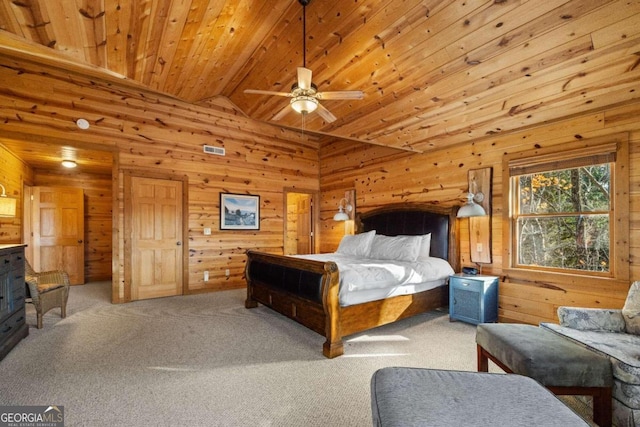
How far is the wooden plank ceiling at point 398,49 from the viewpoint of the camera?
246 centimetres

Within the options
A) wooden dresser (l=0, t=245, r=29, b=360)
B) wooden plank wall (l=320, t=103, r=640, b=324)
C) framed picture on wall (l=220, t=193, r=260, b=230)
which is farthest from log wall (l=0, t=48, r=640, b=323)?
wooden dresser (l=0, t=245, r=29, b=360)

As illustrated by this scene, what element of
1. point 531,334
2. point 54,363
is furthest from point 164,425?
point 531,334

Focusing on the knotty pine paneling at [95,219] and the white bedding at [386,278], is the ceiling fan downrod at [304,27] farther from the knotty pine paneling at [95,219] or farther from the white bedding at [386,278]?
the knotty pine paneling at [95,219]

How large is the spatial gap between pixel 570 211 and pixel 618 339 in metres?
1.90

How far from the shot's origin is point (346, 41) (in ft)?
10.8

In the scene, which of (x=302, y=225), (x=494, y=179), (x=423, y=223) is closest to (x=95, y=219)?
(x=302, y=225)

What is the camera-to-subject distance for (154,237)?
5062 mm

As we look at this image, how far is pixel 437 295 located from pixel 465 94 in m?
2.54

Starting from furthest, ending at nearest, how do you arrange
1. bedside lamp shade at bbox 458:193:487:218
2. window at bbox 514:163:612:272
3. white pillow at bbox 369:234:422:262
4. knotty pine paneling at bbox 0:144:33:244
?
1. knotty pine paneling at bbox 0:144:33:244
2. white pillow at bbox 369:234:422:262
3. bedside lamp shade at bbox 458:193:487:218
4. window at bbox 514:163:612:272

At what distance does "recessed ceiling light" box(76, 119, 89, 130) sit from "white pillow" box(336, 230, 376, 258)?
4.41 meters

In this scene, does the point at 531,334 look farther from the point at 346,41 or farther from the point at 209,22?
the point at 209,22

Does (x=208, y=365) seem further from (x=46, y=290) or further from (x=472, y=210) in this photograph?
(x=472, y=210)

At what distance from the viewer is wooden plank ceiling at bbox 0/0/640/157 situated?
2.46m

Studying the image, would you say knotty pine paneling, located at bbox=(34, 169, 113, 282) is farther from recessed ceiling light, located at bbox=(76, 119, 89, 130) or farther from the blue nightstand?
the blue nightstand
